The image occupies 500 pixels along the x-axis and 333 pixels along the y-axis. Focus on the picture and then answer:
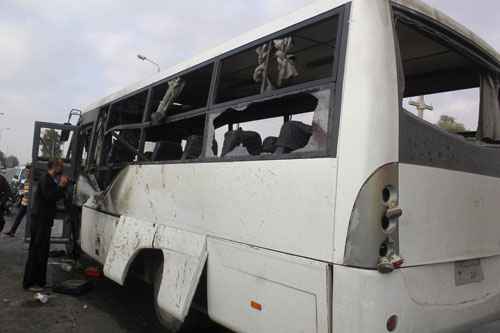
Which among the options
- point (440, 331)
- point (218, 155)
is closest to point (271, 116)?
point (218, 155)

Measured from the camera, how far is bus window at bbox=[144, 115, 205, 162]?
3.94 meters

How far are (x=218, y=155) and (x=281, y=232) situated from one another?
Result: 3.36 feet

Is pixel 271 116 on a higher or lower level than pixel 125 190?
higher

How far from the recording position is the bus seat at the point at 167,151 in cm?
430

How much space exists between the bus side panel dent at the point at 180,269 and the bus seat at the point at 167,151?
786 millimetres

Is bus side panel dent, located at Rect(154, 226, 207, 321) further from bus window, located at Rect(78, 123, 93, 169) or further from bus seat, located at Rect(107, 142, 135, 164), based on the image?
bus window, located at Rect(78, 123, 93, 169)

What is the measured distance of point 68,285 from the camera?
19.2ft

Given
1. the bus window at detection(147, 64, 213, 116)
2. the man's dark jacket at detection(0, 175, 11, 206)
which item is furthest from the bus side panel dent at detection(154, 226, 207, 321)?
the man's dark jacket at detection(0, 175, 11, 206)

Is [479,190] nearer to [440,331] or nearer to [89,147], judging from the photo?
[440,331]

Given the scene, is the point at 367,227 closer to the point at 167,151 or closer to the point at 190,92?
the point at 167,151

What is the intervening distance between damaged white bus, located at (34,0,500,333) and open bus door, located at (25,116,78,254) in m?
3.35

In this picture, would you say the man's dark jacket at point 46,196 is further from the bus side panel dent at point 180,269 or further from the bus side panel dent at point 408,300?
the bus side panel dent at point 408,300

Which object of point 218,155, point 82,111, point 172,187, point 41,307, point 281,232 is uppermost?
point 82,111

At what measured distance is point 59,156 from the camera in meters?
7.59
